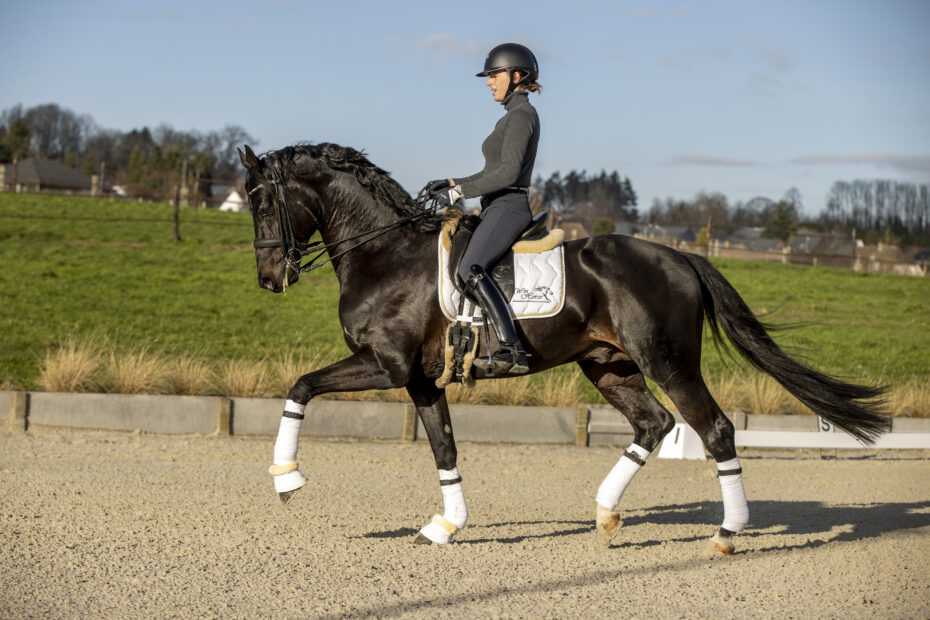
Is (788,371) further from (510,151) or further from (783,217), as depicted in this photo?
(783,217)

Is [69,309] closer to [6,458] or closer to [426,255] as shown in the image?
[6,458]

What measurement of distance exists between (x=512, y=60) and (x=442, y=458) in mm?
2720

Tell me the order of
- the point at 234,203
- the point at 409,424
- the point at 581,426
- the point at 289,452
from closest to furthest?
the point at 289,452
the point at 409,424
the point at 581,426
the point at 234,203

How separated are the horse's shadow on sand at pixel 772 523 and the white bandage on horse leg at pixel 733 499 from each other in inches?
14.2

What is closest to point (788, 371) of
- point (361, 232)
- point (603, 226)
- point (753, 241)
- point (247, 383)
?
point (361, 232)

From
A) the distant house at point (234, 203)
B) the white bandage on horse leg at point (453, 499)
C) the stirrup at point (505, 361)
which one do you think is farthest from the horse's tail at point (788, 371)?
the distant house at point (234, 203)

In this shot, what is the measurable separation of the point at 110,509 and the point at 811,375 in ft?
16.8

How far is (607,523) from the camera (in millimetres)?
6234

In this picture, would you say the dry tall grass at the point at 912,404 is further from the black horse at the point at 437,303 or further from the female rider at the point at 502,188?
the female rider at the point at 502,188

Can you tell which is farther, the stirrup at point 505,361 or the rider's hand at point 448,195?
the rider's hand at point 448,195

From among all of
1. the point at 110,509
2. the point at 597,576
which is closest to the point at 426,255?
the point at 597,576

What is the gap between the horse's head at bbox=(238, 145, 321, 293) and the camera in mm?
6395

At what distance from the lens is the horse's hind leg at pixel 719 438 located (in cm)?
629

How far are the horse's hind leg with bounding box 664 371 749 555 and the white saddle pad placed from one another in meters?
0.99
